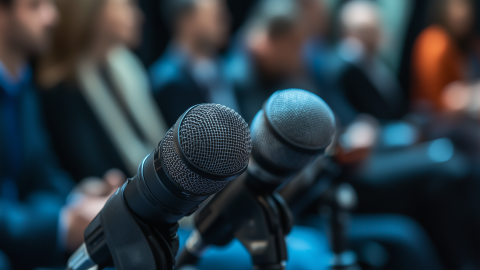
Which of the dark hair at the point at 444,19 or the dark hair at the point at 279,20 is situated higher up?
the dark hair at the point at 279,20

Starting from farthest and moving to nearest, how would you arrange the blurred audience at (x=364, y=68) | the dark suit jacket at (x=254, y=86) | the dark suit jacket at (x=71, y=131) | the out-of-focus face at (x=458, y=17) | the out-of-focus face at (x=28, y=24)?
the out-of-focus face at (x=458, y=17) < the blurred audience at (x=364, y=68) < the dark suit jacket at (x=254, y=86) < the dark suit jacket at (x=71, y=131) < the out-of-focus face at (x=28, y=24)

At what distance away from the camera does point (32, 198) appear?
1.03 meters

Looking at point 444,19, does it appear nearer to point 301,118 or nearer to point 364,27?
point 364,27

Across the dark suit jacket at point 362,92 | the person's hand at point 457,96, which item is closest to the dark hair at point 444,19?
the person's hand at point 457,96

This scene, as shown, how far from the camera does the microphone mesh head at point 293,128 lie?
436 millimetres

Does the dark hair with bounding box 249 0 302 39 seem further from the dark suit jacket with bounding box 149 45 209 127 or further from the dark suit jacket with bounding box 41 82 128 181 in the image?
the dark suit jacket with bounding box 41 82 128 181

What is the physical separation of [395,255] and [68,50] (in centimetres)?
110

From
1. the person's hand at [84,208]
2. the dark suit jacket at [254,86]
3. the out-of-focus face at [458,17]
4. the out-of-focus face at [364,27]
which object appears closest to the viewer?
the person's hand at [84,208]

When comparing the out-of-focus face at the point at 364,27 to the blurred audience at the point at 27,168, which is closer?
the blurred audience at the point at 27,168

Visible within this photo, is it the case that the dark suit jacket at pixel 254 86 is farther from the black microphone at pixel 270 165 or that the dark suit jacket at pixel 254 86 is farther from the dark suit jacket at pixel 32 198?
the black microphone at pixel 270 165

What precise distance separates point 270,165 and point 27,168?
793 mm

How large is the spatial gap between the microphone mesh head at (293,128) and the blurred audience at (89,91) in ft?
2.77

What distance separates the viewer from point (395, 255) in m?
1.29

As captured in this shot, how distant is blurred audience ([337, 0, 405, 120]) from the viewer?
5.97 ft
